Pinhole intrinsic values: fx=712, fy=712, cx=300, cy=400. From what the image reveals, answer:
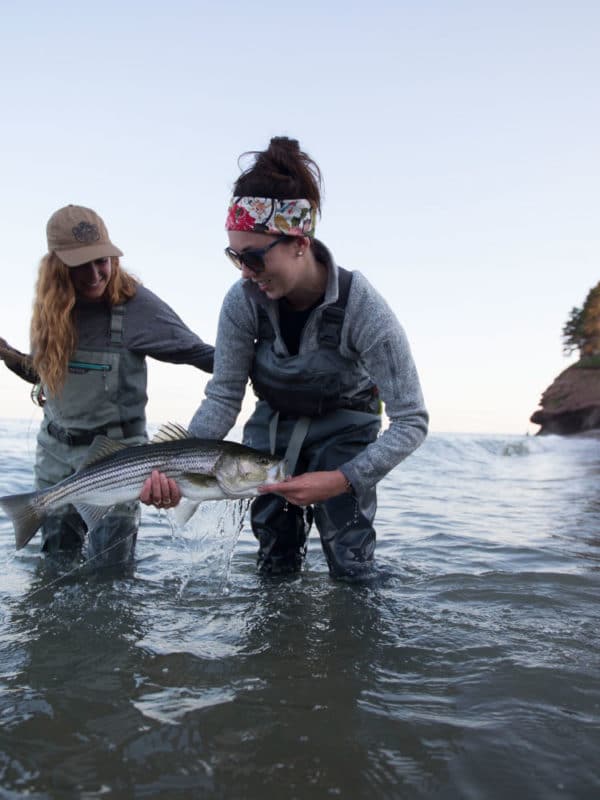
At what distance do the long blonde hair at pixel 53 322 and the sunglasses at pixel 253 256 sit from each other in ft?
5.04

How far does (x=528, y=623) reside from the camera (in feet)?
14.5

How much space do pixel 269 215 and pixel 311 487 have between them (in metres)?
1.50

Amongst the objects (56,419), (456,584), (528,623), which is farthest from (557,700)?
(56,419)

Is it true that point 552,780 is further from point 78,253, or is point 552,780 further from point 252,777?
point 78,253

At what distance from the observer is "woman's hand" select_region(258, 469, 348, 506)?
3953 millimetres

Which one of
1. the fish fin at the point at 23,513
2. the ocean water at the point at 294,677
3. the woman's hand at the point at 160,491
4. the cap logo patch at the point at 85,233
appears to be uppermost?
the cap logo patch at the point at 85,233

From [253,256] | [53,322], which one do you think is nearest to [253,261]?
[253,256]

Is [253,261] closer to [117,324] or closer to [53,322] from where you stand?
[117,324]

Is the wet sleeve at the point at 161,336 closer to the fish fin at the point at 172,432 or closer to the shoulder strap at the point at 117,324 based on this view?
the shoulder strap at the point at 117,324

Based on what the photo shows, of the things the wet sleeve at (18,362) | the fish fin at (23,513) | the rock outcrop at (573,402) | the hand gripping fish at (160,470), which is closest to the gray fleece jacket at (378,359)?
the hand gripping fish at (160,470)

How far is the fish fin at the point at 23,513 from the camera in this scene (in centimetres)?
452

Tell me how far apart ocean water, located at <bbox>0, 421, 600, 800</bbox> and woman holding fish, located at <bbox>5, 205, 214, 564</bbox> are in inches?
35.0

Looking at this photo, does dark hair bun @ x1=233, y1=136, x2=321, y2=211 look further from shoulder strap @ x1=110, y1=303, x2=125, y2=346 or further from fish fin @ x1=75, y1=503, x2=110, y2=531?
fish fin @ x1=75, y1=503, x2=110, y2=531

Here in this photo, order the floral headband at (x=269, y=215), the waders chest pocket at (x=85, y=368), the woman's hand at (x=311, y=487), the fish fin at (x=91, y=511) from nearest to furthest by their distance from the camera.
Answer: the floral headband at (x=269, y=215)
the woman's hand at (x=311, y=487)
the fish fin at (x=91, y=511)
the waders chest pocket at (x=85, y=368)
